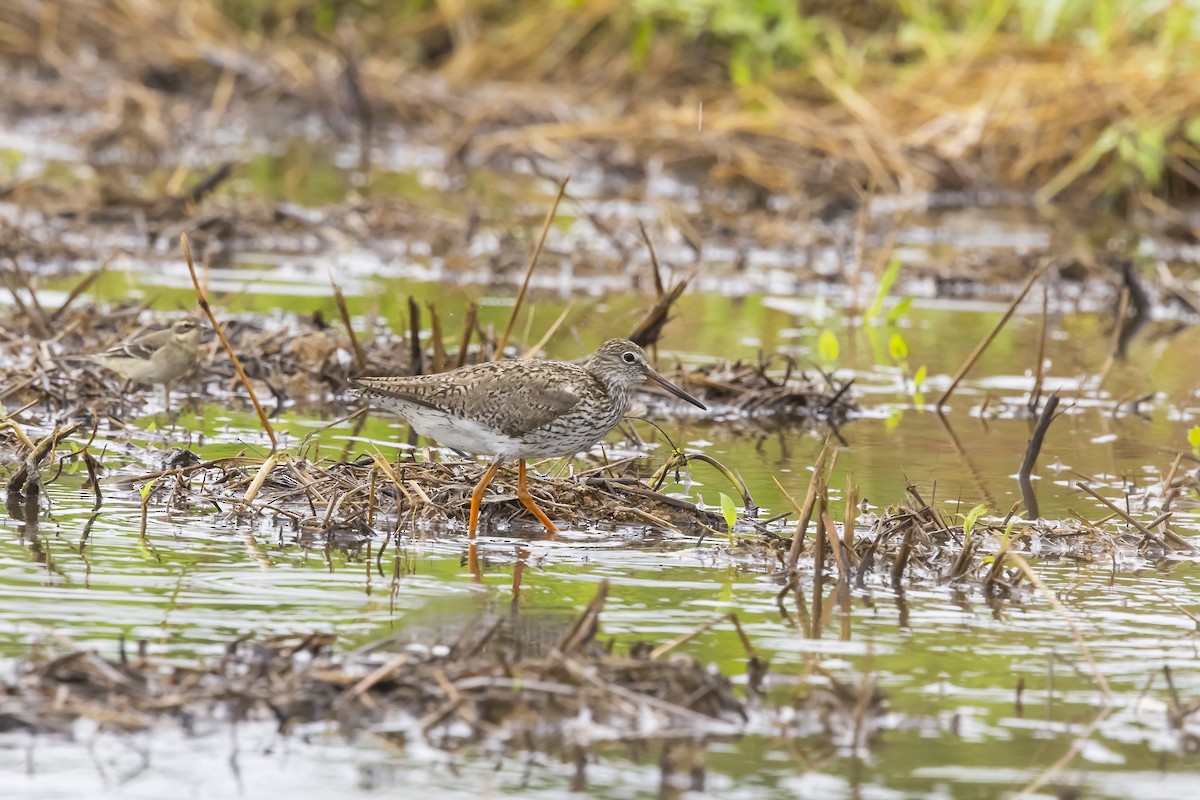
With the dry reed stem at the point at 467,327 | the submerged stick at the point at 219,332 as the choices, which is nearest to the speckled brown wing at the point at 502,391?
the submerged stick at the point at 219,332

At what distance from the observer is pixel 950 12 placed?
23875mm

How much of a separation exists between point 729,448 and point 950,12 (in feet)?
51.3

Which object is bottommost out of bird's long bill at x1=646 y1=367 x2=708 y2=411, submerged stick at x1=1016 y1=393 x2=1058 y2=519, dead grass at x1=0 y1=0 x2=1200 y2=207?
submerged stick at x1=1016 y1=393 x2=1058 y2=519

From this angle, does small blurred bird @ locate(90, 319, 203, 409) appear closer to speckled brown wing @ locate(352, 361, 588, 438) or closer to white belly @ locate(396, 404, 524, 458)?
speckled brown wing @ locate(352, 361, 588, 438)

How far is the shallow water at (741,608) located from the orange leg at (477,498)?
3.7 inches

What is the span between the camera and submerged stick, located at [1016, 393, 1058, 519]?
8.15 m

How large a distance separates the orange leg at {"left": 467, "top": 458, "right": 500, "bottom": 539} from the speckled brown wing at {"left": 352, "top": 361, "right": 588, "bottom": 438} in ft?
0.54

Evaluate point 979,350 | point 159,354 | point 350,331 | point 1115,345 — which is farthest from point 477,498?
point 1115,345

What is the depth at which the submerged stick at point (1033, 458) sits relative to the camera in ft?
26.7

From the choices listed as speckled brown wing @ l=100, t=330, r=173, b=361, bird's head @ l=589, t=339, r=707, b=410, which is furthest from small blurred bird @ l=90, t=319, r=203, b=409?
bird's head @ l=589, t=339, r=707, b=410

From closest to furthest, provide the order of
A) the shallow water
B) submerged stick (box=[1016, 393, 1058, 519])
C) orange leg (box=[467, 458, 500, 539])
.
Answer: the shallow water < orange leg (box=[467, 458, 500, 539]) < submerged stick (box=[1016, 393, 1058, 519])

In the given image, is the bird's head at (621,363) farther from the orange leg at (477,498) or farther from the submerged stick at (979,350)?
the submerged stick at (979,350)

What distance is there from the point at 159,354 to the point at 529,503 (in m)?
2.88

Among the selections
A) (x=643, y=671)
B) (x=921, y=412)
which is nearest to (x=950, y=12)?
(x=921, y=412)
